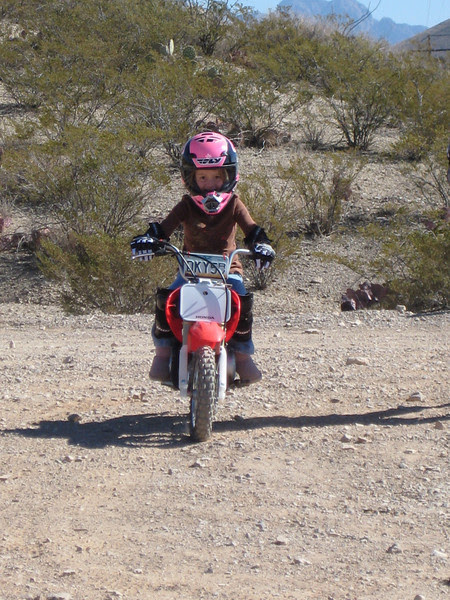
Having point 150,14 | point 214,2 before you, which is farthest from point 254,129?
point 214,2

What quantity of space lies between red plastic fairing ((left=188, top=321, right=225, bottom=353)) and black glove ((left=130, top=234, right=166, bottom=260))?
51 centimetres

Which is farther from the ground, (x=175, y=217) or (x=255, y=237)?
(x=175, y=217)

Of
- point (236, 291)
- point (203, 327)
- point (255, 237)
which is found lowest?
point (203, 327)

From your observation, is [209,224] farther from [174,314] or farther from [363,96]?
[363,96]

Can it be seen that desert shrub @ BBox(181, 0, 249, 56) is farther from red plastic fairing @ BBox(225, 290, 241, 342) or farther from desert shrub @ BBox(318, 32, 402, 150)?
red plastic fairing @ BBox(225, 290, 241, 342)

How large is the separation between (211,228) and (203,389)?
3.39 ft

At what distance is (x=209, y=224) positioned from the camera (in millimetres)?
→ 5039

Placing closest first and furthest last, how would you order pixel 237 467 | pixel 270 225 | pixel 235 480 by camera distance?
pixel 235 480 < pixel 237 467 < pixel 270 225

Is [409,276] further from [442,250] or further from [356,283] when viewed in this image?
[356,283]

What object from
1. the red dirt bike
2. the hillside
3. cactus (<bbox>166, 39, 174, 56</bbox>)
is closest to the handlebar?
the red dirt bike

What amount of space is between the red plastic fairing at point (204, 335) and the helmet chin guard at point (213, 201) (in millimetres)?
682

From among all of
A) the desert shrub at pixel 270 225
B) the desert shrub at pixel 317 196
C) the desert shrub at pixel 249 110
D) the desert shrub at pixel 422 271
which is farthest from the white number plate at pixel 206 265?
the desert shrub at pixel 249 110

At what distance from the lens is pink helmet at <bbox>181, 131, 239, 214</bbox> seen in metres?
4.82

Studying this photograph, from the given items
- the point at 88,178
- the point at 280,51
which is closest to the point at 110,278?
the point at 88,178
